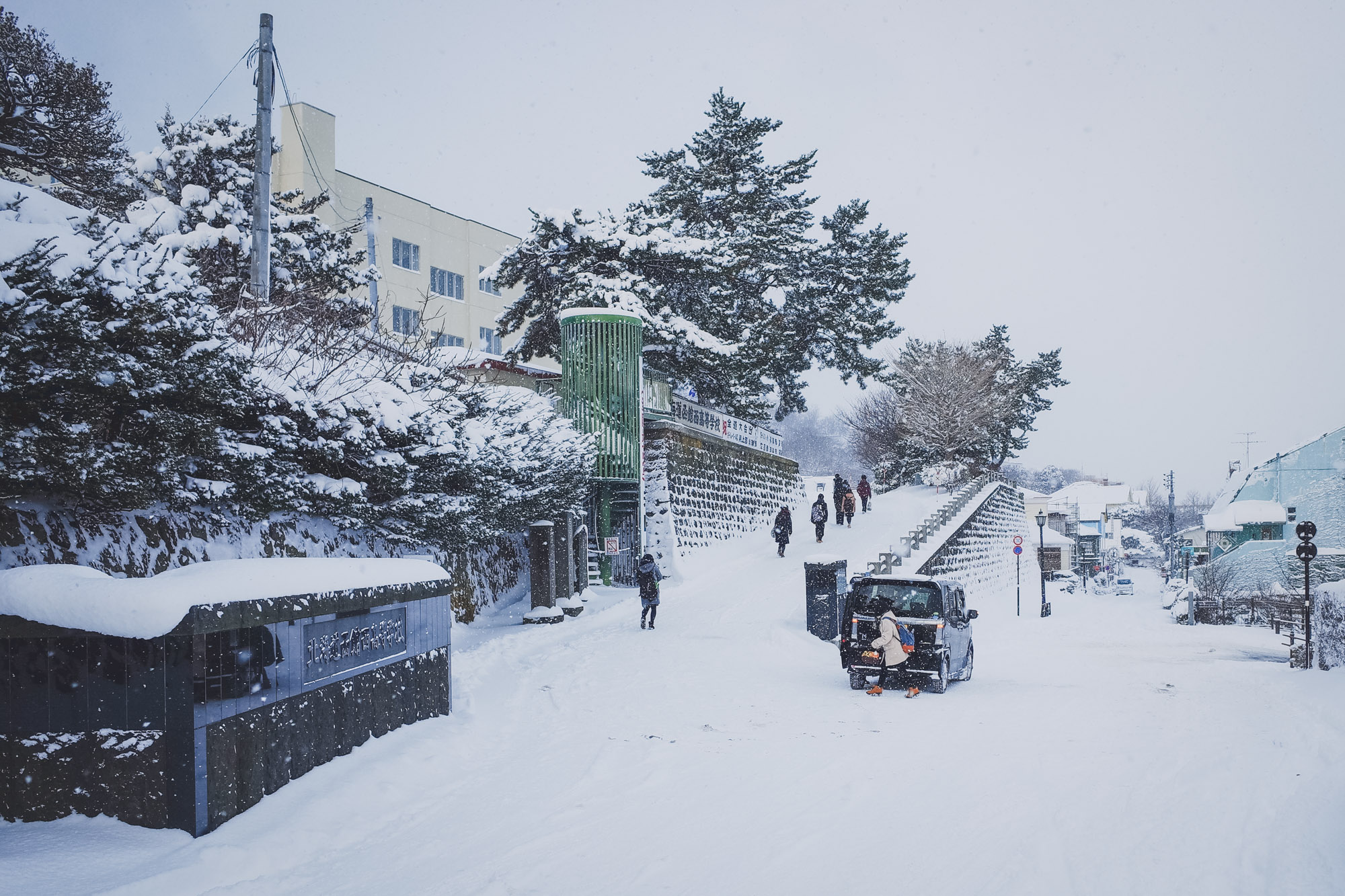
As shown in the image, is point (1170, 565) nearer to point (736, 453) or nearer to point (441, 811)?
point (736, 453)

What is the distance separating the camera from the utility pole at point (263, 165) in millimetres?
13734

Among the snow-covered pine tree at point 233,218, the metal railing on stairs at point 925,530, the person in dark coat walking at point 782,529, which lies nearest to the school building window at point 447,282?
the snow-covered pine tree at point 233,218

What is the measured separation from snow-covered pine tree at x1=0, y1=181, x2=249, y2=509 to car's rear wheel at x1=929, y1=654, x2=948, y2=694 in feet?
30.9

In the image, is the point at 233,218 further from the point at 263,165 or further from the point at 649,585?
the point at 649,585

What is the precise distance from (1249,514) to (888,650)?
42494 mm

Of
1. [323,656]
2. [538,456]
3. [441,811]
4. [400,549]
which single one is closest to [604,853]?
[441,811]

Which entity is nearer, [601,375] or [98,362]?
[98,362]

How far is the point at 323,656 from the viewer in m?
7.12

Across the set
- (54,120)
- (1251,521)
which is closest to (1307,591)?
(54,120)

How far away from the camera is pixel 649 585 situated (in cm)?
1714

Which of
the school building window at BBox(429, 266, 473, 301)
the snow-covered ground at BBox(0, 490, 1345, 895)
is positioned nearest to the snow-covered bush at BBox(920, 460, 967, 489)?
the school building window at BBox(429, 266, 473, 301)

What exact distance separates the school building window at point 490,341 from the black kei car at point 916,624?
35.2 meters

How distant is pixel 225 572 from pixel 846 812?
4.78m

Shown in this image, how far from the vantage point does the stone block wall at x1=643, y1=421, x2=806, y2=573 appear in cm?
2481
